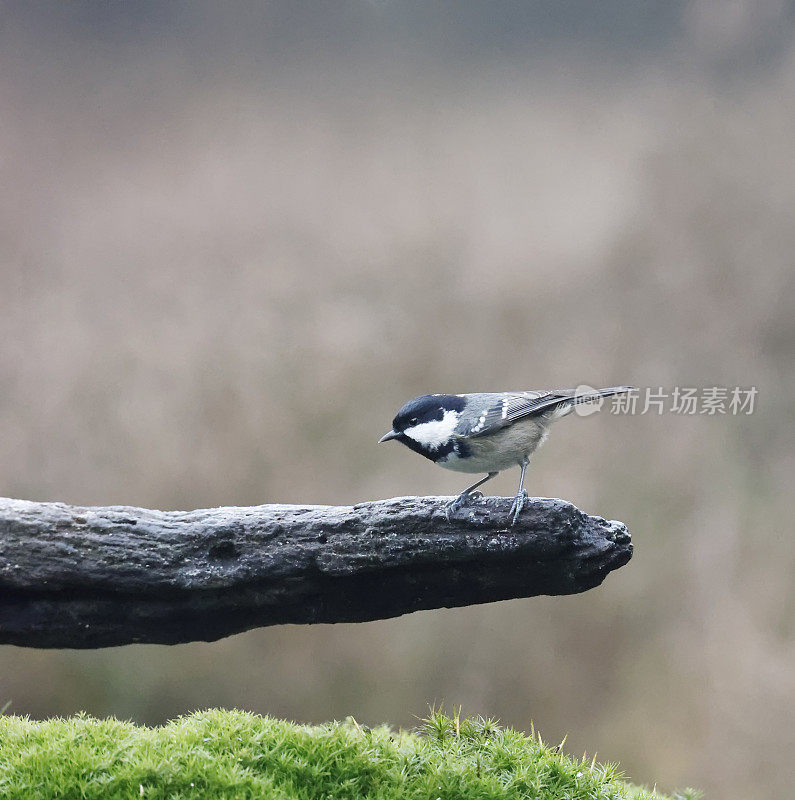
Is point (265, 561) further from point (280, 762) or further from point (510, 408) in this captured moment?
point (510, 408)

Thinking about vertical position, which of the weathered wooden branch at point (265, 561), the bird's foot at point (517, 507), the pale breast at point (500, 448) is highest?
the pale breast at point (500, 448)

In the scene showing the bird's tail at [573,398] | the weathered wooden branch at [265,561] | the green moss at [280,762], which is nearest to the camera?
the green moss at [280,762]

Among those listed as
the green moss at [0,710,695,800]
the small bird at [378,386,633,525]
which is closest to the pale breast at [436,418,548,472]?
the small bird at [378,386,633,525]

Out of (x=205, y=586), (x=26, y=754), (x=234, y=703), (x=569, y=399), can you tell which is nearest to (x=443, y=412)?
(x=569, y=399)

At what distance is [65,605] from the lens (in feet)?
7.86

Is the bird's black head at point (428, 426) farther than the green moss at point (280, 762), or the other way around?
the bird's black head at point (428, 426)

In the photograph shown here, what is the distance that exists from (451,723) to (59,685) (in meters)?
1.86

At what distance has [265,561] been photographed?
7.83 feet

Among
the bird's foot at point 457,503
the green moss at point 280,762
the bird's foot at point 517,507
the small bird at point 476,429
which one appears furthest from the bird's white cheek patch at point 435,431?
the green moss at point 280,762

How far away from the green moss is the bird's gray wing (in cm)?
108

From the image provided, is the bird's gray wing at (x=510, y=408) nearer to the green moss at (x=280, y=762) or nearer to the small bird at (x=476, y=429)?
the small bird at (x=476, y=429)

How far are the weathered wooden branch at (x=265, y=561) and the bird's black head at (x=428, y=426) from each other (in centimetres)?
17

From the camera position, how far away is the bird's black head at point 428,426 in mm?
2381

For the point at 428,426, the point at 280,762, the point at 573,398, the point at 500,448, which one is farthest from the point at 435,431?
the point at 280,762
